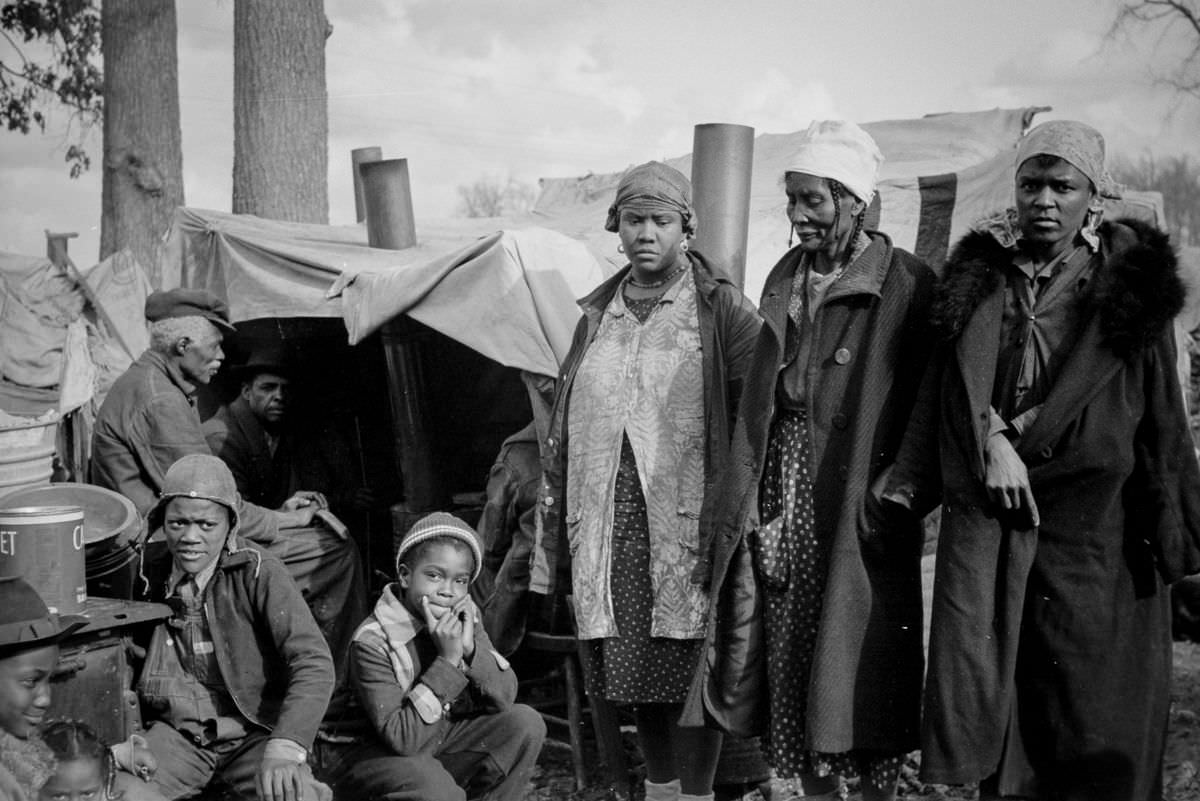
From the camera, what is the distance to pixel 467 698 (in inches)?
143

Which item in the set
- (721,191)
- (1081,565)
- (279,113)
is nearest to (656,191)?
(721,191)

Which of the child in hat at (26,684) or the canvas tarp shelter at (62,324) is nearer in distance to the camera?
the child in hat at (26,684)

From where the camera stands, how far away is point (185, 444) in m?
4.83

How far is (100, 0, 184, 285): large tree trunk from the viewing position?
383 inches

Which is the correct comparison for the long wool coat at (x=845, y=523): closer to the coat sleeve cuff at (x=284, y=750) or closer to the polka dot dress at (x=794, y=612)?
the polka dot dress at (x=794, y=612)

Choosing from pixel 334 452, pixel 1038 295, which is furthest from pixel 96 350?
pixel 1038 295

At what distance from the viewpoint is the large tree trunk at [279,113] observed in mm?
8531

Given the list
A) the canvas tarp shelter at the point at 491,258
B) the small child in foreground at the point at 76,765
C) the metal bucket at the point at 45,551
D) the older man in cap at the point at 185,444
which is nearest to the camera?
the small child in foreground at the point at 76,765

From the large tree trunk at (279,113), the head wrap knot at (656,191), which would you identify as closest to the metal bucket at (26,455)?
the large tree trunk at (279,113)

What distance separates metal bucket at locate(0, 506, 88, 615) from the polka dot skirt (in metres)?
1.56

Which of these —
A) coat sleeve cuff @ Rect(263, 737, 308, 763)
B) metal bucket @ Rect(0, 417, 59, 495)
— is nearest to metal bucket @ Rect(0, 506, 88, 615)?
coat sleeve cuff @ Rect(263, 737, 308, 763)

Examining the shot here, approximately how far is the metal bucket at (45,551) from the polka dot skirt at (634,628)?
1.56 meters

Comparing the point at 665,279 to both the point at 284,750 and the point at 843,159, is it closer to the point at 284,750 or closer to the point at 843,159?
the point at 843,159

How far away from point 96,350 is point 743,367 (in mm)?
5956
